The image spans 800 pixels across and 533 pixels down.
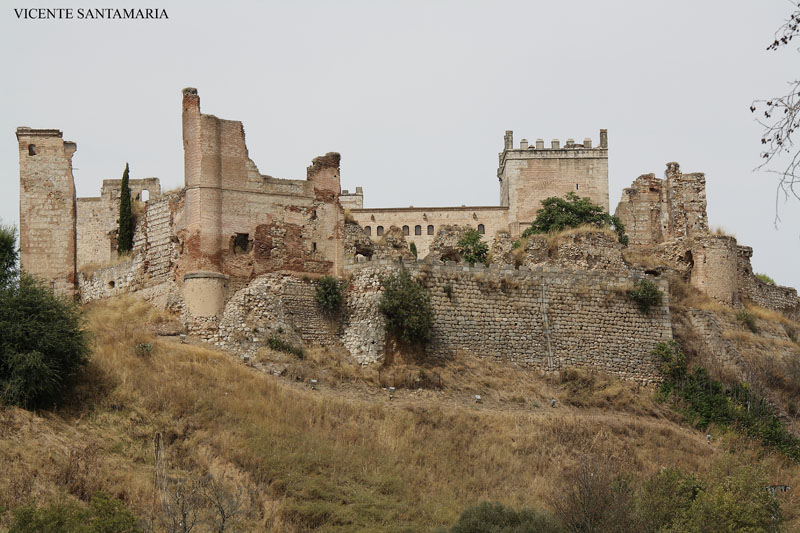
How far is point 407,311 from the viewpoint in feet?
112

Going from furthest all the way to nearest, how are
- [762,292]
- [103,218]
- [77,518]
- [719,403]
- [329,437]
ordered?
[103,218], [762,292], [719,403], [329,437], [77,518]

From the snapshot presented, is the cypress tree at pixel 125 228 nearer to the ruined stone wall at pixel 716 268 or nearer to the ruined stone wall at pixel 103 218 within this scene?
the ruined stone wall at pixel 103 218

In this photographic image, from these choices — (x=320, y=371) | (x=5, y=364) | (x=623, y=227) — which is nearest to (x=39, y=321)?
(x=5, y=364)

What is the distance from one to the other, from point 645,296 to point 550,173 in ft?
89.9

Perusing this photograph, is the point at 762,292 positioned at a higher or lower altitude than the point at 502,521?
higher

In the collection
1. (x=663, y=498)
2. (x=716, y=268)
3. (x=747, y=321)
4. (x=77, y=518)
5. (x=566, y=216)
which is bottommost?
(x=663, y=498)

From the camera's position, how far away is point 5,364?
96.1 feet

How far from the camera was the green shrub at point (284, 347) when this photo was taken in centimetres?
3397

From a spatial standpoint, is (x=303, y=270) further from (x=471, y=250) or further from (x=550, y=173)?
(x=550, y=173)

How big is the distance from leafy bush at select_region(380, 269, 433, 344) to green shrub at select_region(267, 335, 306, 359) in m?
2.42

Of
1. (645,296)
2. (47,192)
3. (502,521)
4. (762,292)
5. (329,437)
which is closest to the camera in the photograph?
(502,521)

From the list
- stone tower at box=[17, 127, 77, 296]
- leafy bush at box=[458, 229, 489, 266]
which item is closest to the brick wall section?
stone tower at box=[17, 127, 77, 296]

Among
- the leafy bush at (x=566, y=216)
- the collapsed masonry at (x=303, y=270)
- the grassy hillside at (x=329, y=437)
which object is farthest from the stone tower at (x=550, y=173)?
the grassy hillside at (x=329, y=437)

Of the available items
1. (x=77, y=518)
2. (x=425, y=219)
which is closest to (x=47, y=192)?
(x=77, y=518)
